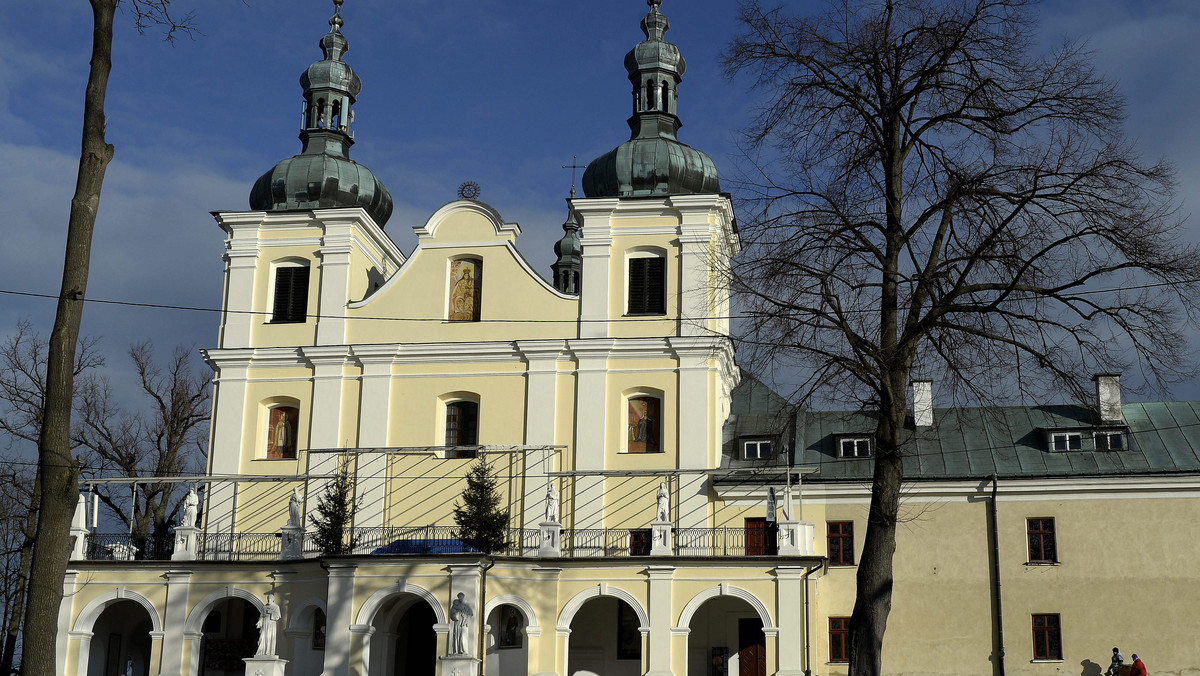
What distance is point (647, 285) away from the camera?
99.3 feet

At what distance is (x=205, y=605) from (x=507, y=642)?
21.2 feet

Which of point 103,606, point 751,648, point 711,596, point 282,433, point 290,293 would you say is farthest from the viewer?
point 290,293

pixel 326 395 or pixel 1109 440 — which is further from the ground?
pixel 326 395

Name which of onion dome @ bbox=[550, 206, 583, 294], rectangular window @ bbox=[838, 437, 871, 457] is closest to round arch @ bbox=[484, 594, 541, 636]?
rectangular window @ bbox=[838, 437, 871, 457]

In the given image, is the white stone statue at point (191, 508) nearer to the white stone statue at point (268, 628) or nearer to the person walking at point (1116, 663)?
the white stone statue at point (268, 628)

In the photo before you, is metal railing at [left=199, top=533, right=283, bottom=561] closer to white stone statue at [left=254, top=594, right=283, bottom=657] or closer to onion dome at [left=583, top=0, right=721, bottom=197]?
white stone statue at [left=254, top=594, right=283, bottom=657]

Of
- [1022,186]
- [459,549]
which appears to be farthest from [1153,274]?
[459,549]

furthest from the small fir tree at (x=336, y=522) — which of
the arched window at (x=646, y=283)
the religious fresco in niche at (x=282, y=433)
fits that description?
the arched window at (x=646, y=283)

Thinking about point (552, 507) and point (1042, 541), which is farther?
point (1042, 541)

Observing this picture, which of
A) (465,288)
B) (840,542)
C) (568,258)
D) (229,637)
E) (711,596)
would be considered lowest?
(229,637)

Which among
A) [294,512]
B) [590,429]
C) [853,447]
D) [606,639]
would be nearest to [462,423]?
[590,429]

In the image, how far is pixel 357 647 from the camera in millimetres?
26406

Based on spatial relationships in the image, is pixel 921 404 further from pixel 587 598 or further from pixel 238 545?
pixel 238 545

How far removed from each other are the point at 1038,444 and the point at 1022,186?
1599 centimetres
